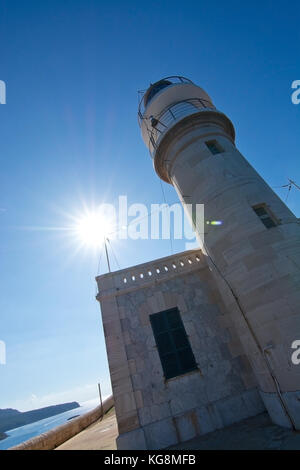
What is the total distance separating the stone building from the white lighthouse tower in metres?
0.03

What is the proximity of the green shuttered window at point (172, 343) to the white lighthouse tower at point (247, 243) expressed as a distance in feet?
6.50

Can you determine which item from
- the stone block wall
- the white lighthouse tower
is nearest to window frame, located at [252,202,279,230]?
the white lighthouse tower

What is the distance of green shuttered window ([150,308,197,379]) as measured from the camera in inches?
320

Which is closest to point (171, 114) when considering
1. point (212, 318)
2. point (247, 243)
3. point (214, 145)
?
point (214, 145)

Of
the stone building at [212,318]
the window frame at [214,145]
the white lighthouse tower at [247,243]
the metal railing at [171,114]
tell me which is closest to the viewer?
the white lighthouse tower at [247,243]

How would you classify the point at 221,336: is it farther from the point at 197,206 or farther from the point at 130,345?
the point at 197,206

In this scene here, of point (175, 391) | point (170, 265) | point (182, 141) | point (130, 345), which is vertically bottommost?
point (175, 391)

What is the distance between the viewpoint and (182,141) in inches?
431

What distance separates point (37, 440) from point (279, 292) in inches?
420

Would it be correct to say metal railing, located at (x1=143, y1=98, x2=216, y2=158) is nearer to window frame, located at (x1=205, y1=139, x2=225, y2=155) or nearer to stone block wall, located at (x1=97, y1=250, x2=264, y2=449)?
window frame, located at (x1=205, y1=139, x2=225, y2=155)

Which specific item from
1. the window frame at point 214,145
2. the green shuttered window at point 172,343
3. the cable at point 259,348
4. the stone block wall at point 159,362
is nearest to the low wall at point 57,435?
the stone block wall at point 159,362

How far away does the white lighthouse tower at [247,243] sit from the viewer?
6551 millimetres

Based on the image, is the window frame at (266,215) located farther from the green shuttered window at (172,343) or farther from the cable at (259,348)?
the green shuttered window at (172,343)

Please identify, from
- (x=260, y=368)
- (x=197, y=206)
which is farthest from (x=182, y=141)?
(x=260, y=368)
